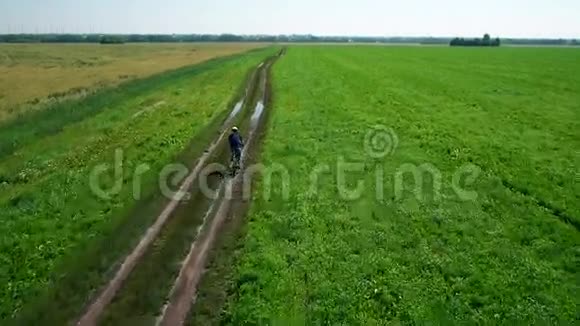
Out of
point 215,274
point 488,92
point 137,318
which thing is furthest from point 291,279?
point 488,92

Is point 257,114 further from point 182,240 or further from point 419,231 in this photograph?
point 419,231

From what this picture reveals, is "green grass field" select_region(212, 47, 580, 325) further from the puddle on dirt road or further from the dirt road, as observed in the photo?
the puddle on dirt road

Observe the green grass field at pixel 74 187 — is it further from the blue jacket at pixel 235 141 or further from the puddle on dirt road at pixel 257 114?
the blue jacket at pixel 235 141

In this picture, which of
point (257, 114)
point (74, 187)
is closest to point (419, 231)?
point (74, 187)

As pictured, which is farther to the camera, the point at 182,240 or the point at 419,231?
the point at 419,231

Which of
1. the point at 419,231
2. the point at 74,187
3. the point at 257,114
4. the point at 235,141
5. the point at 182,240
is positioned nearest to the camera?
the point at 182,240

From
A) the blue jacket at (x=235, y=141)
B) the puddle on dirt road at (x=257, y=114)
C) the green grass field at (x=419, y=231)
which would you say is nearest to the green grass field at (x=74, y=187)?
the puddle on dirt road at (x=257, y=114)

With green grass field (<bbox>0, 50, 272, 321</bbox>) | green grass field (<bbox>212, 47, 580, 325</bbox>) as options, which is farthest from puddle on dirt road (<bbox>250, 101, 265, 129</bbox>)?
green grass field (<bbox>0, 50, 272, 321</bbox>)
